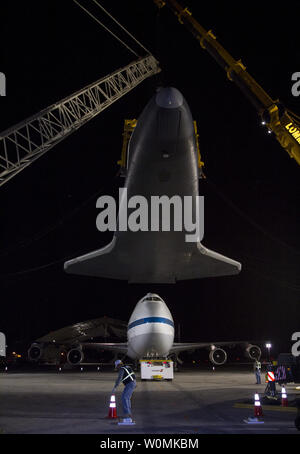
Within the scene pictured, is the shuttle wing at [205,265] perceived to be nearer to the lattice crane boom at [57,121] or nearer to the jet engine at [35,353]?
the lattice crane boom at [57,121]

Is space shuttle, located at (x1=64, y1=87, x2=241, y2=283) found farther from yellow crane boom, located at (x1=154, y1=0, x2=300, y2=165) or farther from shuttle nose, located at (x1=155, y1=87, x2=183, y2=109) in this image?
yellow crane boom, located at (x1=154, y1=0, x2=300, y2=165)

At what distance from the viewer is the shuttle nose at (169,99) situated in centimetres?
1043

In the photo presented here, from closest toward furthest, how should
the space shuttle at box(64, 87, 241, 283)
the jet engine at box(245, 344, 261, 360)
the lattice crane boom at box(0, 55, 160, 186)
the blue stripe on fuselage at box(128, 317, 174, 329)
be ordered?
the space shuttle at box(64, 87, 241, 283) → the blue stripe on fuselage at box(128, 317, 174, 329) → the lattice crane boom at box(0, 55, 160, 186) → the jet engine at box(245, 344, 261, 360)

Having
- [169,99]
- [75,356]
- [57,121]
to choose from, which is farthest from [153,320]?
[57,121]

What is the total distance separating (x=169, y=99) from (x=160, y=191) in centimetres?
359

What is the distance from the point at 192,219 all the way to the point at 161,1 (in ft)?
69.5

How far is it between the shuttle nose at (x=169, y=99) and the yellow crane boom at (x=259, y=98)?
45.2 feet

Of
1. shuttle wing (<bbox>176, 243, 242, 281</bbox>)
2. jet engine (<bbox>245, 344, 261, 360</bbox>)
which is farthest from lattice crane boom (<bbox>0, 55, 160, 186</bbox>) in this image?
jet engine (<bbox>245, 344, 261, 360</bbox>)

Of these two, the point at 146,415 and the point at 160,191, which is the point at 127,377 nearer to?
the point at 146,415

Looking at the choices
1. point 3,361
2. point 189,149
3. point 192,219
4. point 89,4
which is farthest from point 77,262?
point 3,361

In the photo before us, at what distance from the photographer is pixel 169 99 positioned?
34.2ft

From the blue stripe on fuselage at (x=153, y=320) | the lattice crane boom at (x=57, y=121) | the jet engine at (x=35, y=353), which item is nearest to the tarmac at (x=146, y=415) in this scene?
the blue stripe on fuselage at (x=153, y=320)

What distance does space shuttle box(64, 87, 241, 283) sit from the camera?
35.9 ft
